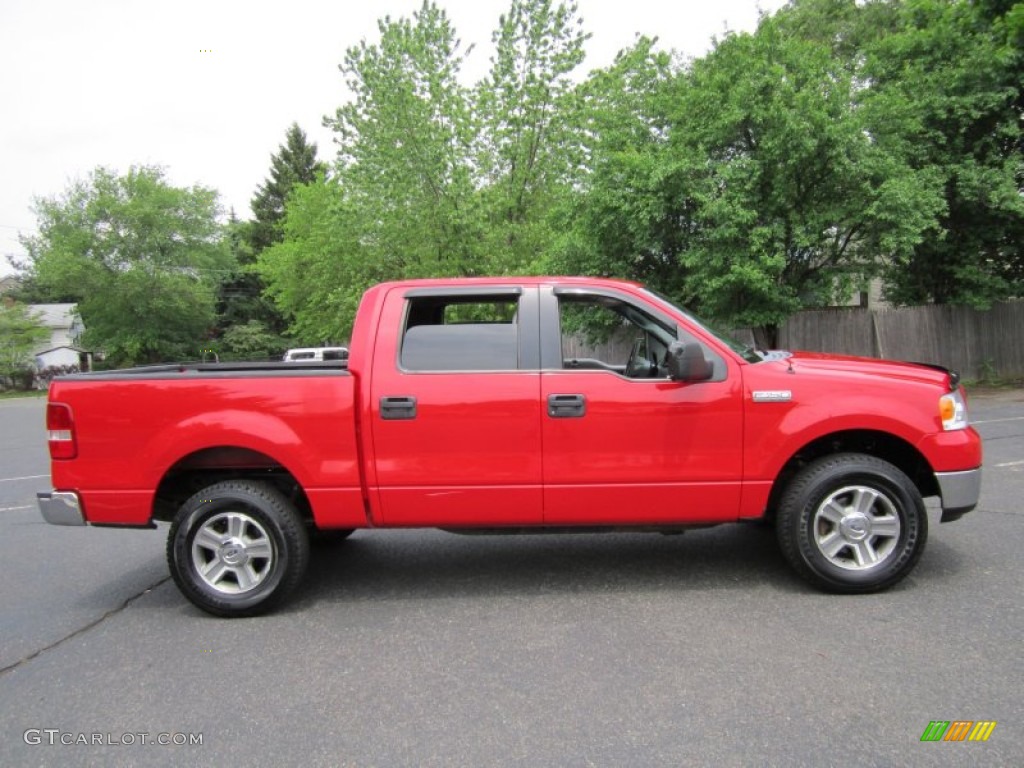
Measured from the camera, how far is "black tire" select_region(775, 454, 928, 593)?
159 inches

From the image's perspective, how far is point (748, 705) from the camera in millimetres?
2980

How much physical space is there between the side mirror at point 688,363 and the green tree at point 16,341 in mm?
52430

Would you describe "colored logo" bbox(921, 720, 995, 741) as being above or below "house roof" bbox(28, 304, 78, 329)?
below

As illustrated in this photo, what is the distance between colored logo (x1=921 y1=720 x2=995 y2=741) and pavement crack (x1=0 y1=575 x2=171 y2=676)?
4.32 m

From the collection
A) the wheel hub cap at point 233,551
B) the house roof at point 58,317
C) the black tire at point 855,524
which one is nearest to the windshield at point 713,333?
the black tire at point 855,524

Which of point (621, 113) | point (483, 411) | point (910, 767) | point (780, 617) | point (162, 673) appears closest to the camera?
point (910, 767)

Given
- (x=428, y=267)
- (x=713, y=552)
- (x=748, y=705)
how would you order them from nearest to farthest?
(x=748, y=705) < (x=713, y=552) < (x=428, y=267)

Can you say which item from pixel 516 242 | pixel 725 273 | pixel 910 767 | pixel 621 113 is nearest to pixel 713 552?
pixel 910 767

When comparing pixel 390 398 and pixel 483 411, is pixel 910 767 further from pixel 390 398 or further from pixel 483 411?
pixel 390 398

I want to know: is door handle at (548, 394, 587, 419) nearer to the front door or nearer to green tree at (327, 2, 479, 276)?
the front door

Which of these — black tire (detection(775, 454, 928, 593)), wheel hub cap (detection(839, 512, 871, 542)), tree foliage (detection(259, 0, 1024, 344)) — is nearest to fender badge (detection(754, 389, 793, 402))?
black tire (detection(775, 454, 928, 593))

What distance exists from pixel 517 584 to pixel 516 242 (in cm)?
1628

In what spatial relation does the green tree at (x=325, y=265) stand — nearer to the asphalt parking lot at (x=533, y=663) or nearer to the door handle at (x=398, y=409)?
the asphalt parking lot at (x=533, y=663)

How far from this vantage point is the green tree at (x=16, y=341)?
44.9m
